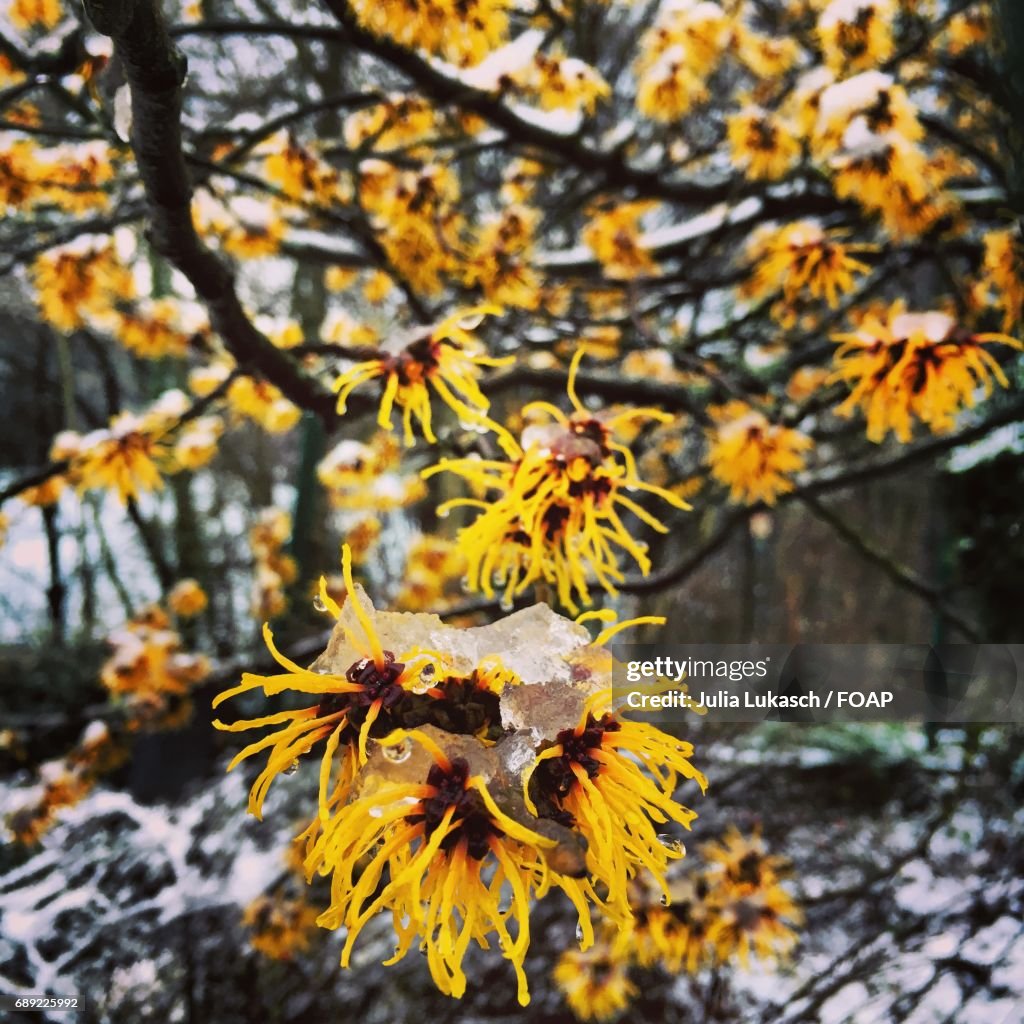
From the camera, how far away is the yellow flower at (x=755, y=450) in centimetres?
84

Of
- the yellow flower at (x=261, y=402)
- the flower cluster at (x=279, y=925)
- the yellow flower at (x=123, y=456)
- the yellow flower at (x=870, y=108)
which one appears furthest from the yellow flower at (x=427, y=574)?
the yellow flower at (x=870, y=108)

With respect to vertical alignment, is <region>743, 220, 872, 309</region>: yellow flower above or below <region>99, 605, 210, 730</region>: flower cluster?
above

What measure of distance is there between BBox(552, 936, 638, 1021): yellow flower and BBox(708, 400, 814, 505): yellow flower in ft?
2.74

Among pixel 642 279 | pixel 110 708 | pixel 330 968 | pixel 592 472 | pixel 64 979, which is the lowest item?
pixel 330 968

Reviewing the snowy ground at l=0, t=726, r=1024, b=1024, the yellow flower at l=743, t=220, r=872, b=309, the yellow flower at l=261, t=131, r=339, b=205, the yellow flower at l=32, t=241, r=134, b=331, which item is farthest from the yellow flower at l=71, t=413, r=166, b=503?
the yellow flower at l=743, t=220, r=872, b=309

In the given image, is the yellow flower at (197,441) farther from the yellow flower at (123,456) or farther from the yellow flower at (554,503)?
the yellow flower at (554,503)

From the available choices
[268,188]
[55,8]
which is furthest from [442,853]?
[55,8]

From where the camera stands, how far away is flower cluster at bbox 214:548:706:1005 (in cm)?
31

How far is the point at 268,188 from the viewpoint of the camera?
82 centimetres

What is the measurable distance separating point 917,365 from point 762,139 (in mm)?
837

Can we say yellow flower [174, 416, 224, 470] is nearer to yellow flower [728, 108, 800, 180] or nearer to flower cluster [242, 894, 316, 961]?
flower cluster [242, 894, 316, 961]

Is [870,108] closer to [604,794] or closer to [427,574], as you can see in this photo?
[604,794]

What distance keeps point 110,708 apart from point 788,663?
56.4 inches

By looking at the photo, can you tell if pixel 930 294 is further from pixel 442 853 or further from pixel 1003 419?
pixel 442 853
